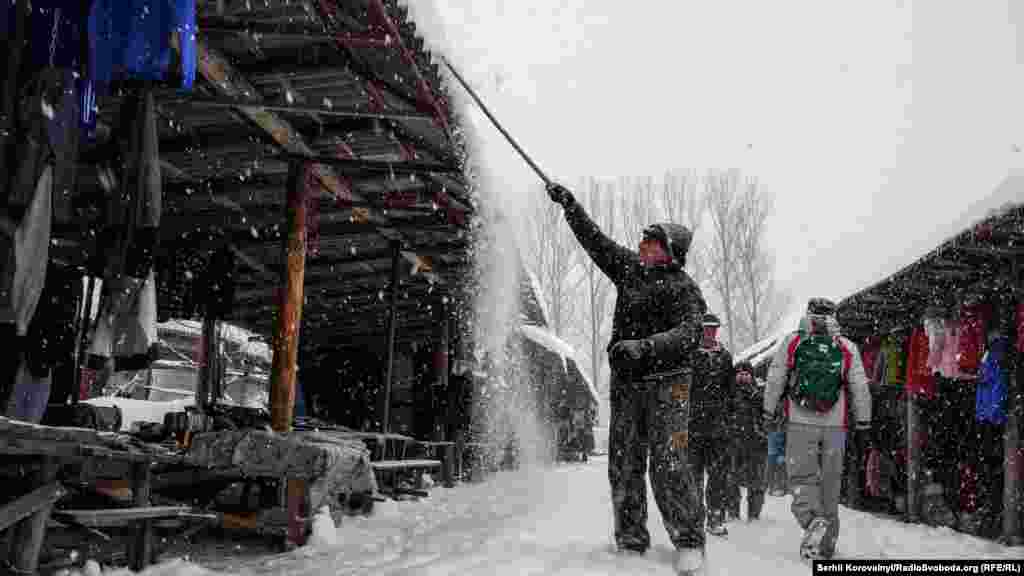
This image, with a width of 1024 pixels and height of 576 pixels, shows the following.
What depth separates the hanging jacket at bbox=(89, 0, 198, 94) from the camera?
4.17 metres

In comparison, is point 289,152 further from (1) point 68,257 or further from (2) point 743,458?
(2) point 743,458

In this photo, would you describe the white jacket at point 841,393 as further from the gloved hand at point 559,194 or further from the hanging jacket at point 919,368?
the hanging jacket at point 919,368

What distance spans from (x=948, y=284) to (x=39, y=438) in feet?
30.1

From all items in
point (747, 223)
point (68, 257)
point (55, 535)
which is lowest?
point (55, 535)

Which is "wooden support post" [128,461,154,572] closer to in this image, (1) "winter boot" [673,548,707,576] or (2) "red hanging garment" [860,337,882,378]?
(1) "winter boot" [673,548,707,576]

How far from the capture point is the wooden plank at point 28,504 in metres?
3.38

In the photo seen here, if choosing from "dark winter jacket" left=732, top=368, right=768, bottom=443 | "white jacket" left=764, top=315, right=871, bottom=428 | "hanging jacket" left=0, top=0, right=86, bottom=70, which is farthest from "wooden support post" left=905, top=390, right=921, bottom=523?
"hanging jacket" left=0, top=0, right=86, bottom=70

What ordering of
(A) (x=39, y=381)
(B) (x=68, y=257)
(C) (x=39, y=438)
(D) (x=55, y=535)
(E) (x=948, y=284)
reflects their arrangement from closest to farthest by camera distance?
(C) (x=39, y=438) < (A) (x=39, y=381) < (D) (x=55, y=535) < (E) (x=948, y=284) < (B) (x=68, y=257)

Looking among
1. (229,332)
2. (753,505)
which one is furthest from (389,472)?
(229,332)

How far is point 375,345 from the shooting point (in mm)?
18141

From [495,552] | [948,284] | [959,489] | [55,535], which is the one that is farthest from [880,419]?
[55,535]

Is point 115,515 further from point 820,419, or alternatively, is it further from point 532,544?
point 820,419

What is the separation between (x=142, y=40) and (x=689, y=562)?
4021 mm

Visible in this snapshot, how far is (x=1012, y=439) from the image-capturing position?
296 inches
